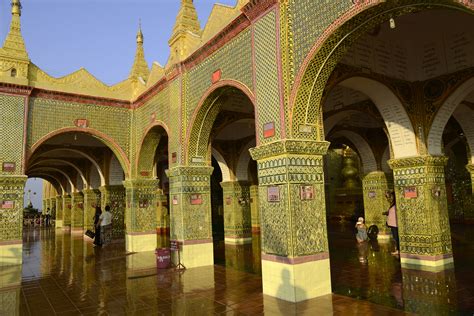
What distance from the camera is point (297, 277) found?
187 inches

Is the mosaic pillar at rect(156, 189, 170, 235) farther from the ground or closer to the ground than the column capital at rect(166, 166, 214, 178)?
closer to the ground

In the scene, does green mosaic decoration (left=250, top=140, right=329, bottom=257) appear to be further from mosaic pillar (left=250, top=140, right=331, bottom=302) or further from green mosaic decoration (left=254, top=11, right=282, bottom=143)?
green mosaic decoration (left=254, top=11, right=282, bottom=143)

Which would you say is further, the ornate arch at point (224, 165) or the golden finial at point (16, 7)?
the ornate arch at point (224, 165)

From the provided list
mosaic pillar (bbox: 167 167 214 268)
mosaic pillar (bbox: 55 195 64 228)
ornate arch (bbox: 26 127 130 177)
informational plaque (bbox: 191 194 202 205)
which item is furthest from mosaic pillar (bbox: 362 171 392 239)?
mosaic pillar (bbox: 55 195 64 228)

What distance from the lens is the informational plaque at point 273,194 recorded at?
5059mm

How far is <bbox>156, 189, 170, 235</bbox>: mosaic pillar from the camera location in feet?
54.1

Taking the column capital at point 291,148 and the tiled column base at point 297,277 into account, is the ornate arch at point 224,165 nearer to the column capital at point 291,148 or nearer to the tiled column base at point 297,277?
the column capital at point 291,148

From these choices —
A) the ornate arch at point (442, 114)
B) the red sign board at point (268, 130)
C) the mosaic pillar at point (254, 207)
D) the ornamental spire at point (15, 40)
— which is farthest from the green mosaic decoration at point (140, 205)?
the ornate arch at point (442, 114)

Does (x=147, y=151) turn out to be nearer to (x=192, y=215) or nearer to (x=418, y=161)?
(x=192, y=215)

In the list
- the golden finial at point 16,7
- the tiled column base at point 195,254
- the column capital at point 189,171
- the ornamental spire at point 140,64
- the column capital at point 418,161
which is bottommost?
the tiled column base at point 195,254

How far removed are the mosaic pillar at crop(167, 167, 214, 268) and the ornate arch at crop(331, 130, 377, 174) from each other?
16.6 feet

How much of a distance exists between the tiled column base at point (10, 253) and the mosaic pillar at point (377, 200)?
9.26 m

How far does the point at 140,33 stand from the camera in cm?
1186

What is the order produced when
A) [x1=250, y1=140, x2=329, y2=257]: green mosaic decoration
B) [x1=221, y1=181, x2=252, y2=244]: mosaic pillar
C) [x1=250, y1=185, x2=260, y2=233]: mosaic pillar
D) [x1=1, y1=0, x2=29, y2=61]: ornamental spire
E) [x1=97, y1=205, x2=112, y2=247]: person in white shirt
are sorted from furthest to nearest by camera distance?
[x1=250, y1=185, x2=260, y2=233]: mosaic pillar
[x1=221, y1=181, x2=252, y2=244]: mosaic pillar
[x1=97, y1=205, x2=112, y2=247]: person in white shirt
[x1=1, y1=0, x2=29, y2=61]: ornamental spire
[x1=250, y1=140, x2=329, y2=257]: green mosaic decoration
